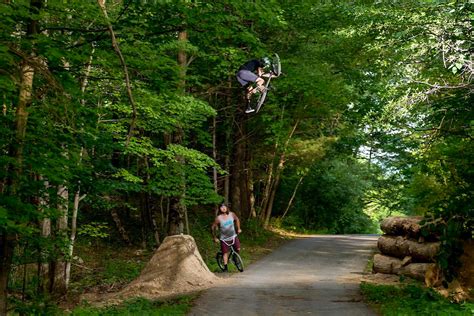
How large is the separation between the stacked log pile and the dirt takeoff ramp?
4644 millimetres

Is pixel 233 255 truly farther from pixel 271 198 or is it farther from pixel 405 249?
pixel 271 198

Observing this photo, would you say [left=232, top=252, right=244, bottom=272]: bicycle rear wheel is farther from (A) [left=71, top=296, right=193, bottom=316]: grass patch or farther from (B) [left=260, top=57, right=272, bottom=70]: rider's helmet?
(B) [left=260, top=57, right=272, bottom=70]: rider's helmet

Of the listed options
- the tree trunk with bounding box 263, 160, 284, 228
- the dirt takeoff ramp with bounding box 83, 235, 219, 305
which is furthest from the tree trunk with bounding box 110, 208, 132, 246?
the tree trunk with bounding box 263, 160, 284, 228

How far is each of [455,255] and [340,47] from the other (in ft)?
Answer: 42.5

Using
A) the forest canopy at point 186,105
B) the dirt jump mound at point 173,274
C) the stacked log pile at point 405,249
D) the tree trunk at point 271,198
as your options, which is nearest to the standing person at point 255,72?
the forest canopy at point 186,105

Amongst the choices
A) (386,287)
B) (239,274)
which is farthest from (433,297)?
(239,274)

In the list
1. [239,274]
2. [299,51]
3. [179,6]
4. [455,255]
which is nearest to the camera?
[179,6]

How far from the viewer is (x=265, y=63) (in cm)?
1073

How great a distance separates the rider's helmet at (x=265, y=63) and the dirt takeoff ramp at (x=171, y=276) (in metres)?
4.95

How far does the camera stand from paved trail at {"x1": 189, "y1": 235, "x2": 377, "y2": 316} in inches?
354

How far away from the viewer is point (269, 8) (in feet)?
27.4

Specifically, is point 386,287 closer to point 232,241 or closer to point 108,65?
point 232,241

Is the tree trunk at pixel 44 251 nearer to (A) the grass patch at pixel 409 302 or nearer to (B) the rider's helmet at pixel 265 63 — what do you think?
(B) the rider's helmet at pixel 265 63

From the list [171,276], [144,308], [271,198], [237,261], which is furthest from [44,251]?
[271,198]
